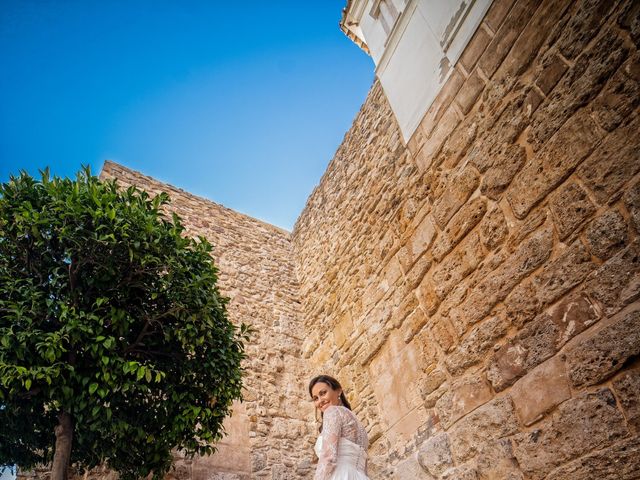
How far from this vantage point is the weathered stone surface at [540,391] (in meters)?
2.25

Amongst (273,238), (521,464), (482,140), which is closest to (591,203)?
(482,140)

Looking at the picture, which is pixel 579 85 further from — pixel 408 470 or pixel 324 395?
pixel 408 470

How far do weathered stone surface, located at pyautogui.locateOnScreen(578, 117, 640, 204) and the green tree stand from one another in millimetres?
2782

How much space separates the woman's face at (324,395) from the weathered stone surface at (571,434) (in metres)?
1.17

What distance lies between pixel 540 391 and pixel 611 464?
484 millimetres

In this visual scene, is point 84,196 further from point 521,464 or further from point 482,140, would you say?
point 521,464

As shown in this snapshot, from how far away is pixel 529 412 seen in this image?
2400 mm

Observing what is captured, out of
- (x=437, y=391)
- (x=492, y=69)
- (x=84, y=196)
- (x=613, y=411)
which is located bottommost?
(x=613, y=411)

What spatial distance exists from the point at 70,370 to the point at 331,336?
351cm

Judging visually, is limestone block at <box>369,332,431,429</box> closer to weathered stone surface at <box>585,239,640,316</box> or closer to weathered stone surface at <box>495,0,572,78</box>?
weathered stone surface at <box>585,239,640,316</box>

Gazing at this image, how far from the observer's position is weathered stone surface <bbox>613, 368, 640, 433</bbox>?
1866mm

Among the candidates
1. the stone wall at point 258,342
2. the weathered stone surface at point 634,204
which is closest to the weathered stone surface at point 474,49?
the weathered stone surface at point 634,204

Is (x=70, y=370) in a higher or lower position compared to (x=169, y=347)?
lower

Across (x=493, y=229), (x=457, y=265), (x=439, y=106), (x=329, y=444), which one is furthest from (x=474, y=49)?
(x=329, y=444)
